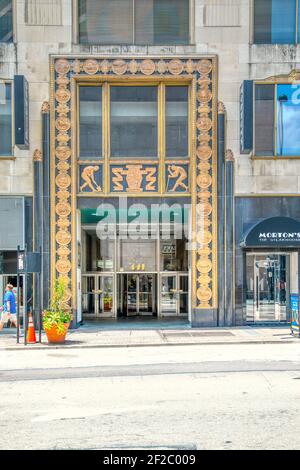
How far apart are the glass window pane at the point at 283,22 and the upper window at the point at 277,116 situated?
195 cm

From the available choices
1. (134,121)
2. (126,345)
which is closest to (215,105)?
(134,121)

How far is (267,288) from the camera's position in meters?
22.6

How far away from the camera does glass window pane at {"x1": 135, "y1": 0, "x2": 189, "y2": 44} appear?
22.3 m

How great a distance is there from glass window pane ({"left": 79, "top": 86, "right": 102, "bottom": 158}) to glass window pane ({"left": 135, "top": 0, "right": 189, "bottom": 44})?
2864 mm

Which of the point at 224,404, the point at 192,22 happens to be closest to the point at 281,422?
the point at 224,404

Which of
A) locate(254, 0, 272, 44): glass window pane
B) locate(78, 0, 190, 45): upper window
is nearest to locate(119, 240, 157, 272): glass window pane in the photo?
locate(78, 0, 190, 45): upper window

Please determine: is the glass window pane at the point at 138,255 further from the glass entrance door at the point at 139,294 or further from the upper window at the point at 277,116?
the upper window at the point at 277,116

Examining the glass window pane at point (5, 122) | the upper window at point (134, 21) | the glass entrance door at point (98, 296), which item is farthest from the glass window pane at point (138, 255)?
the upper window at point (134, 21)

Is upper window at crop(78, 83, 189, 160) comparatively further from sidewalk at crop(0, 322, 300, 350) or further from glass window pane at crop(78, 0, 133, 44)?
sidewalk at crop(0, 322, 300, 350)

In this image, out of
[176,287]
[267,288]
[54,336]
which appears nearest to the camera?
[54,336]

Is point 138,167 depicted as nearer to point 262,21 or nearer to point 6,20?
point 262,21

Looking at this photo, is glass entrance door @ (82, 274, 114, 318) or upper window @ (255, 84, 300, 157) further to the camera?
glass entrance door @ (82, 274, 114, 318)

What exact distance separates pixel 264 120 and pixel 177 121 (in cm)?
333

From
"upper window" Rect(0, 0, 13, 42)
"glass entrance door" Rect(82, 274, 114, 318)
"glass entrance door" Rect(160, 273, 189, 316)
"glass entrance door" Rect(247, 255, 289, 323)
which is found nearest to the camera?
"upper window" Rect(0, 0, 13, 42)
